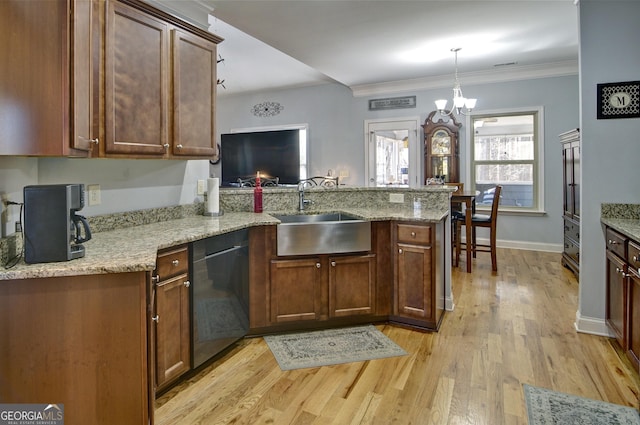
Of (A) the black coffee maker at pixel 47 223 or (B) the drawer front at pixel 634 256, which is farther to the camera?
(B) the drawer front at pixel 634 256

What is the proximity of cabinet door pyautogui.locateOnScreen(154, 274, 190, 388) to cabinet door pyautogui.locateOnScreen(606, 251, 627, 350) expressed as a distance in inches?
101

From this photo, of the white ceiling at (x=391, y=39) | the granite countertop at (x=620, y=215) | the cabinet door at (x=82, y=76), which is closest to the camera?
the cabinet door at (x=82, y=76)

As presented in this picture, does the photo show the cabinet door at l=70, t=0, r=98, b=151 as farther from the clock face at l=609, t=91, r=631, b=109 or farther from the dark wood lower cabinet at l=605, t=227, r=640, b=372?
the clock face at l=609, t=91, r=631, b=109

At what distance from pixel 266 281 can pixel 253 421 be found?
1016 millimetres

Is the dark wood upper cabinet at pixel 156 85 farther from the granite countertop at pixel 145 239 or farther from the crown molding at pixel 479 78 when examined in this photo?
the crown molding at pixel 479 78

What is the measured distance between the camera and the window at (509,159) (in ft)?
18.8

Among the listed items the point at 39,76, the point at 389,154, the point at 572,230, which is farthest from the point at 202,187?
the point at 389,154

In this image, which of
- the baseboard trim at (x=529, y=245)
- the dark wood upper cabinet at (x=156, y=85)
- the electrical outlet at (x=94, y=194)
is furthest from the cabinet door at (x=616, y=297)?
the baseboard trim at (x=529, y=245)

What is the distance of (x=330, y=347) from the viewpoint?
2.62m

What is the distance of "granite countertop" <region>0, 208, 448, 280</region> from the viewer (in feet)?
4.93

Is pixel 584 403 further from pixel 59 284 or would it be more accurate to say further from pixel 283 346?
pixel 59 284

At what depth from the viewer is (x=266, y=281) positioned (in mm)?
2727

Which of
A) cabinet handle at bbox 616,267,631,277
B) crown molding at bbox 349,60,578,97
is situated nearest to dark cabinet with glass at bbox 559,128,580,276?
crown molding at bbox 349,60,578,97

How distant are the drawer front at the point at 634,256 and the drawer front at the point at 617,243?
0.09 metres
